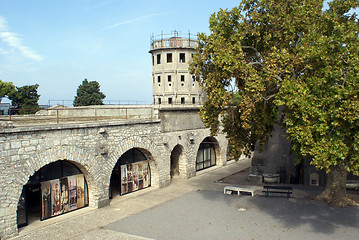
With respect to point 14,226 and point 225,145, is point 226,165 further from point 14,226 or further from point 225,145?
point 14,226

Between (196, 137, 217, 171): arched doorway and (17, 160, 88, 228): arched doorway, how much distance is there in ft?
37.4

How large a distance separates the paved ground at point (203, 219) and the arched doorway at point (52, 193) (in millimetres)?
455

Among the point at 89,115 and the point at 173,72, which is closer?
the point at 89,115

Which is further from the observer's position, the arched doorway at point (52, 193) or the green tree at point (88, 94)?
the green tree at point (88, 94)

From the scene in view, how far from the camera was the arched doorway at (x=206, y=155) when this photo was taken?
25406 mm

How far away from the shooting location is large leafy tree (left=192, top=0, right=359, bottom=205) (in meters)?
10.7

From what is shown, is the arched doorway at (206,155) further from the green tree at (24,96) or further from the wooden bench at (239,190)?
the green tree at (24,96)

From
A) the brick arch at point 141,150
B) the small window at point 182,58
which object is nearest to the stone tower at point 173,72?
the small window at point 182,58

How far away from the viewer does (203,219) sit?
14.0 metres

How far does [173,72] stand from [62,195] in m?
28.3

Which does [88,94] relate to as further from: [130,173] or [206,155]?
[130,173]

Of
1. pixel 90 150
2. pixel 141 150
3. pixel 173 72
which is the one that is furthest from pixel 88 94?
pixel 90 150

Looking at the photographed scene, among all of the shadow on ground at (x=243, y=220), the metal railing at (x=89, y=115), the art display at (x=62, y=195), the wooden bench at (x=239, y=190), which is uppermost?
the metal railing at (x=89, y=115)

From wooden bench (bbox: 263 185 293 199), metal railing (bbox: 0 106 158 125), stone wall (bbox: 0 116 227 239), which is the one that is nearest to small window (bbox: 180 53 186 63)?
metal railing (bbox: 0 106 158 125)
